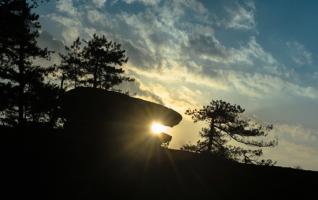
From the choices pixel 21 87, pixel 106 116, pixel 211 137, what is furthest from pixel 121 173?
pixel 211 137

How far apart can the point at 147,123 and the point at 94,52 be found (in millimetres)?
35912

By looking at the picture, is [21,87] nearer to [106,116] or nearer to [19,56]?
[19,56]

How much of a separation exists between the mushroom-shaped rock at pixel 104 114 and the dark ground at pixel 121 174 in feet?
2.32

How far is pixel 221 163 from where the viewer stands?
4359 millimetres

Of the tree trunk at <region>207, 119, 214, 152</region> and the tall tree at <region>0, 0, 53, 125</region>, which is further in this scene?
the tree trunk at <region>207, 119, 214, 152</region>

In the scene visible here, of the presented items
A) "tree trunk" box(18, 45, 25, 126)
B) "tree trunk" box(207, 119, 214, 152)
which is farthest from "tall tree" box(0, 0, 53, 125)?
"tree trunk" box(207, 119, 214, 152)

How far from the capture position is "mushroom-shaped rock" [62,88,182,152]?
5160 millimetres

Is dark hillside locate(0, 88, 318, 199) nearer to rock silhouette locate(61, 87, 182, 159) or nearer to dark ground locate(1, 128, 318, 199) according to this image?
dark ground locate(1, 128, 318, 199)

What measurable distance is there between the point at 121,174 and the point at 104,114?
55.0 inches

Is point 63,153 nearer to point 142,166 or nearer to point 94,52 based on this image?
point 142,166

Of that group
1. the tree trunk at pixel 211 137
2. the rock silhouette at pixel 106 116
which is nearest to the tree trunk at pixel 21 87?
the tree trunk at pixel 211 137

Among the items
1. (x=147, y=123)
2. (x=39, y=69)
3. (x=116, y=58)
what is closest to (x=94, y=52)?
(x=116, y=58)

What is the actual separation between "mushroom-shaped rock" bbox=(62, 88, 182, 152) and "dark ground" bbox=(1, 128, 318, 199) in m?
0.71

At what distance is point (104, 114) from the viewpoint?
5320mm
